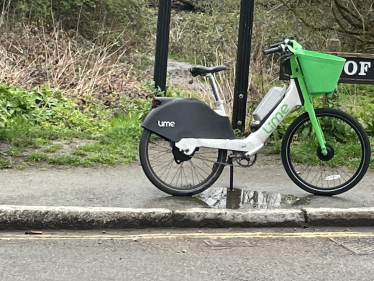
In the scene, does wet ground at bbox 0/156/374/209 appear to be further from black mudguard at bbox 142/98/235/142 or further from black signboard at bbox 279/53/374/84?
black signboard at bbox 279/53/374/84

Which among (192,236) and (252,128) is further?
(252,128)

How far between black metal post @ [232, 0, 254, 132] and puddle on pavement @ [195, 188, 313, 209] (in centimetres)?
212

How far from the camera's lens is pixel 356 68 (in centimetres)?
676

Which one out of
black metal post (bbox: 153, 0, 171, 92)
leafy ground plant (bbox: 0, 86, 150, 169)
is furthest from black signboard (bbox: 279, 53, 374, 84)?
leafy ground plant (bbox: 0, 86, 150, 169)

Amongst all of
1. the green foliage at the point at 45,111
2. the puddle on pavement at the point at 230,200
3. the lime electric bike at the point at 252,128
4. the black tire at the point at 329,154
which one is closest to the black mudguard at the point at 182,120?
the lime electric bike at the point at 252,128

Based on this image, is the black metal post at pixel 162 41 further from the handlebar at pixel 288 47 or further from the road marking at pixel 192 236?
the road marking at pixel 192 236

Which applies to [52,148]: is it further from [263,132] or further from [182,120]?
[263,132]

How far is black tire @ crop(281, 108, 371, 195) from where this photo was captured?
530 centimetres

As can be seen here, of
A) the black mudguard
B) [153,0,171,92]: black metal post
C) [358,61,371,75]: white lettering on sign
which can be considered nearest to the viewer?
the black mudguard

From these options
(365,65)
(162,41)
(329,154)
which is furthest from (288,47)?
(162,41)

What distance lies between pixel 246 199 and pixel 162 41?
322 cm

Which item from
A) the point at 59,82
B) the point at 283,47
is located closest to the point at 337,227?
the point at 283,47

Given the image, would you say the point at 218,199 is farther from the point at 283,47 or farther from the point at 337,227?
the point at 283,47

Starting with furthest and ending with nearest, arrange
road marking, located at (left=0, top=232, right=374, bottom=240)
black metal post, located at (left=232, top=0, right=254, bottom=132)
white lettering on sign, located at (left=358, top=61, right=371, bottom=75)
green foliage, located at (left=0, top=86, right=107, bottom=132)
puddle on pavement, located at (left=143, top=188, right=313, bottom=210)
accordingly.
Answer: green foliage, located at (left=0, top=86, right=107, bottom=132), black metal post, located at (left=232, top=0, right=254, bottom=132), white lettering on sign, located at (left=358, top=61, right=371, bottom=75), puddle on pavement, located at (left=143, top=188, right=313, bottom=210), road marking, located at (left=0, top=232, right=374, bottom=240)
